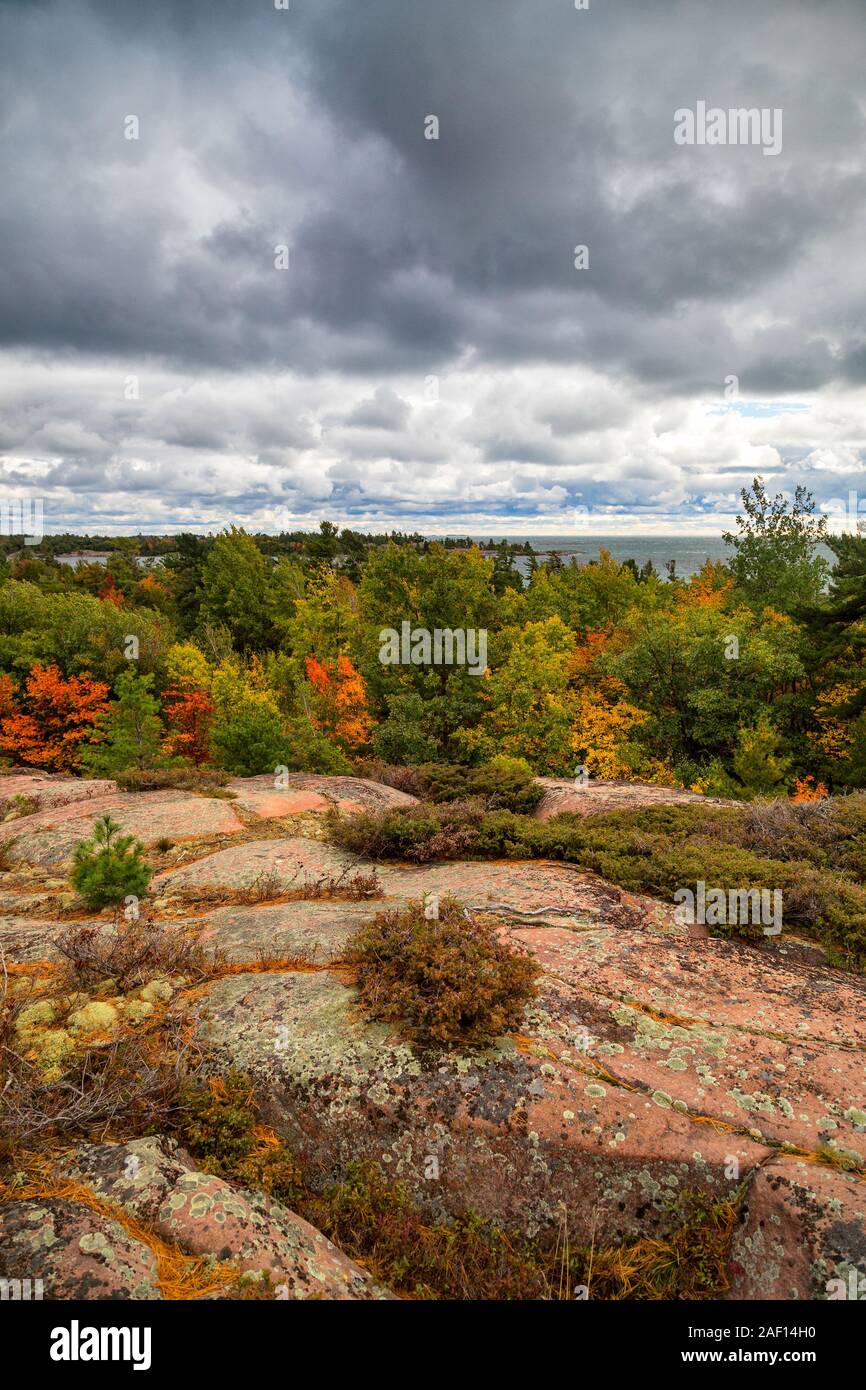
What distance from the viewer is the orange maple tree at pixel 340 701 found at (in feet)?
130

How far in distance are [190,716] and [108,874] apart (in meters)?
36.8

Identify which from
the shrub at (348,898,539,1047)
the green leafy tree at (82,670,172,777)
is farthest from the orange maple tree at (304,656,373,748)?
the shrub at (348,898,539,1047)

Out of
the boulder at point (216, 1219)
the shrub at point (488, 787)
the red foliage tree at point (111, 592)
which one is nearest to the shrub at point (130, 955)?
the boulder at point (216, 1219)

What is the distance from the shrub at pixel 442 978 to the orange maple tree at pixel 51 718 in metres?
37.2

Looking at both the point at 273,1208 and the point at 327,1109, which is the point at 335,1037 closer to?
the point at 327,1109

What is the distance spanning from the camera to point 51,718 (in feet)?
129

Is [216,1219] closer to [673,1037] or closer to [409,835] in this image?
[673,1037]

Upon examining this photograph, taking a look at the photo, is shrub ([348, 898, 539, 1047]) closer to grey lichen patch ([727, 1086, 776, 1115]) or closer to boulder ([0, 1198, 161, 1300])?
grey lichen patch ([727, 1086, 776, 1115])

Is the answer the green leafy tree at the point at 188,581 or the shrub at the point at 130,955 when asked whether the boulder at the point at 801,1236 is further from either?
the green leafy tree at the point at 188,581

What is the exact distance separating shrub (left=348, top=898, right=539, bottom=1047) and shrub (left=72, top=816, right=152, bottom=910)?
3.08 meters

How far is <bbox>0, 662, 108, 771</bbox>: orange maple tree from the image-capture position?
1476 inches
